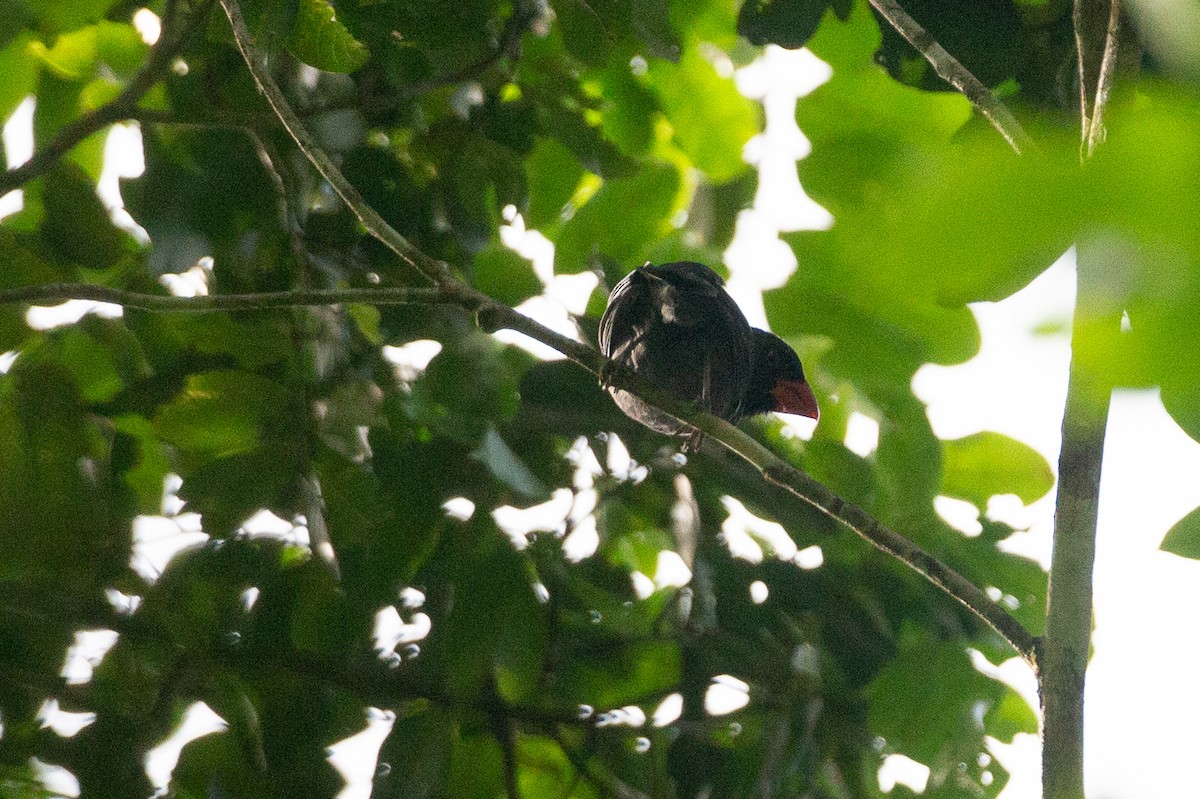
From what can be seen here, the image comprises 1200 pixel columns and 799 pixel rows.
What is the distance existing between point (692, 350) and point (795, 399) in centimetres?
39

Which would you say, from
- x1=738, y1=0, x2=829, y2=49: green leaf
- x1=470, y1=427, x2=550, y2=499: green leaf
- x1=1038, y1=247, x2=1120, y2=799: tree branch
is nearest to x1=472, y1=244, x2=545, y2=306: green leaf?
x1=470, y1=427, x2=550, y2=499: green leaf

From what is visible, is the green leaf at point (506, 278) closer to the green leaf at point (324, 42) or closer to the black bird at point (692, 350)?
the black bird at point (692, 350)

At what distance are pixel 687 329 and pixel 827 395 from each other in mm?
495

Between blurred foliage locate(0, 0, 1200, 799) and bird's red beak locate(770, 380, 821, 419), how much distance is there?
0.91 feet

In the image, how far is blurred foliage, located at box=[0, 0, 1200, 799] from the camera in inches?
93.7

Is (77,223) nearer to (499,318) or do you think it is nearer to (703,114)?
(499,318)

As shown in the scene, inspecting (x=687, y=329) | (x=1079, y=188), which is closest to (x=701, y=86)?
(x=687, y=329)

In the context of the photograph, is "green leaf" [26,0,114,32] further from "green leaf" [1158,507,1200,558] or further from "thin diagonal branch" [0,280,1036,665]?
"green leaf" [1158,507,1200,558]

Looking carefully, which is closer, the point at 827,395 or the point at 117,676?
the point at 117,676

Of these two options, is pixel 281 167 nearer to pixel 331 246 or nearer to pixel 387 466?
pixel 331 246

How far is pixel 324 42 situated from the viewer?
224 cm

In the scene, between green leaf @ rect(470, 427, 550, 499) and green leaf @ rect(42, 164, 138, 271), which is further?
green leaf @ rect(42, 164, 138, 271)

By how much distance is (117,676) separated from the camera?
2420mm

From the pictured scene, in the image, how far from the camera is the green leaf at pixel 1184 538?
1720mm
